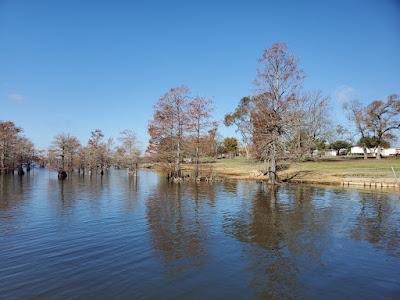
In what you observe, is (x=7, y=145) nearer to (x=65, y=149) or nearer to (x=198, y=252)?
(x=65, y=149)

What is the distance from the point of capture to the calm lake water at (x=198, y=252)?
9211 mm

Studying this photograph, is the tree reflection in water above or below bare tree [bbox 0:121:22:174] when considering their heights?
below

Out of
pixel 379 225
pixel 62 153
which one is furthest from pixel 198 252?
pixel 62 153

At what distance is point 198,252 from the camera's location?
12625 millimetres

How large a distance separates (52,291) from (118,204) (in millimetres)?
15465

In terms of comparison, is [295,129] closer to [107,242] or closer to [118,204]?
[118,204]

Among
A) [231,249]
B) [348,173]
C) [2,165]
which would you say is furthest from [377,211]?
[2,165]

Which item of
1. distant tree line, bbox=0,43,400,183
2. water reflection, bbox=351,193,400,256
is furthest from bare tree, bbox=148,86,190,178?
water reflection, bbox=351,193,400,256

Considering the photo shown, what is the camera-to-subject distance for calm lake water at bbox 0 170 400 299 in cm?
921

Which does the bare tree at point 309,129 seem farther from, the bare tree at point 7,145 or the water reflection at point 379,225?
the bare tree at point 7,145

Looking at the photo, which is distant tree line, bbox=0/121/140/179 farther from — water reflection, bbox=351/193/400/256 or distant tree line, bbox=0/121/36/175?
water reflection, bbox=351/193/400/256

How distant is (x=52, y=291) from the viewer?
8.87m

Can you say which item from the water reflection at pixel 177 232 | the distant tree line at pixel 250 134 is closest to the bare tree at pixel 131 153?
the distant tree line at pixel 250 134

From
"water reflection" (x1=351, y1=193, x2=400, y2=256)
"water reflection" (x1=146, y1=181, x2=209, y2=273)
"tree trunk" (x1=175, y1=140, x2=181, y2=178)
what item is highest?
"tree trunk" (x1=175, y1=140, x2=181, y2=178)
